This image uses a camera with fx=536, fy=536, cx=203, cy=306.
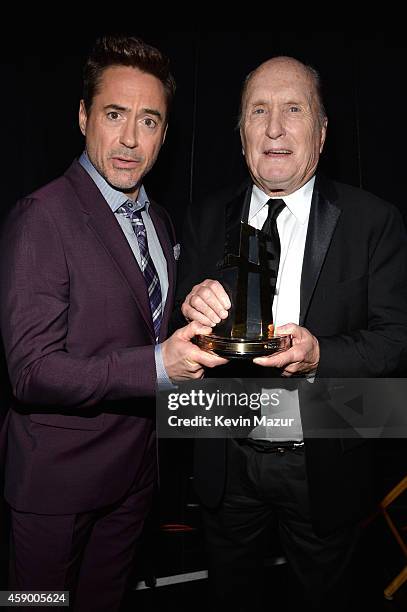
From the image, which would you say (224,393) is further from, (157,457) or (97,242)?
(97,242)

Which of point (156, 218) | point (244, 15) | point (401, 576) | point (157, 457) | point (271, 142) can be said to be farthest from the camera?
point (244, 15)

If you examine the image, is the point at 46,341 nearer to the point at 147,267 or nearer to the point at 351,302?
the point at 147,267

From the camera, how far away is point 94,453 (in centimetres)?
171

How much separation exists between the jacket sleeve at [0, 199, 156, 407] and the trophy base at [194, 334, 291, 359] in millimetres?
251

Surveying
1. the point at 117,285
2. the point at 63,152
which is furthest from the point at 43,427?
the point at 63,152

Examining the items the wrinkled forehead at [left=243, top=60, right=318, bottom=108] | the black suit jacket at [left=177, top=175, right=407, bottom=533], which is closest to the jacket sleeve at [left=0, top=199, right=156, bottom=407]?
the black suit jacket at [left=177, top=175, right=407, bottom=533]

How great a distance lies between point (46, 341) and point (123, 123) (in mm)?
781

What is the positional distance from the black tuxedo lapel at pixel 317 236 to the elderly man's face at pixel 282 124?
0.10 m

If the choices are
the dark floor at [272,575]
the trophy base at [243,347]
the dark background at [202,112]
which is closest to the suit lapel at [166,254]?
the trophy base at [243,347]

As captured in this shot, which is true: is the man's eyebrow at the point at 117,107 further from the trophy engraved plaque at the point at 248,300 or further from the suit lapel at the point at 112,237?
the trophy engraved plaque at the point at 248,300

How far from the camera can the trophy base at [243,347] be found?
1.33 meters

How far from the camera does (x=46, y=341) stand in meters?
1.55

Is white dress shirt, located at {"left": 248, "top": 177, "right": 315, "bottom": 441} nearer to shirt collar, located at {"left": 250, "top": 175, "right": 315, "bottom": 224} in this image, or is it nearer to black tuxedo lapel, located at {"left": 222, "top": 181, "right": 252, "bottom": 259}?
shirt collar, located at {"left": 250, "top": 175, "right": 315, "bottom": 224}

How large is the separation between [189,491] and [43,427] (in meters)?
1.80
